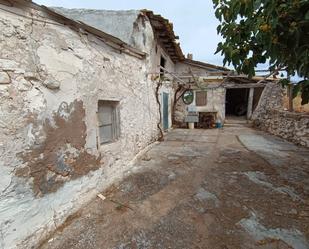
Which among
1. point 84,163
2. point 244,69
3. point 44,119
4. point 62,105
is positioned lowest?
point 84,163

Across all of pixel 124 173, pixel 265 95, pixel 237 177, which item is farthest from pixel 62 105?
pixel 265 95

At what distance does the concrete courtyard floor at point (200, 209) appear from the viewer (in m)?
2.46

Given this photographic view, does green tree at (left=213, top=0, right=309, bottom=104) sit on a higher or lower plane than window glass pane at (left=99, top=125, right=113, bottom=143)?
higher

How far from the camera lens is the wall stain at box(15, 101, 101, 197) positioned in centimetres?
240

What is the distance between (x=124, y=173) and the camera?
454 centimetres

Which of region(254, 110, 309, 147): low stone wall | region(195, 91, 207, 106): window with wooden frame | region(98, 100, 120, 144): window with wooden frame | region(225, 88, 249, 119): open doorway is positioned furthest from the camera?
region(225, 88, 249, 119): open doorway

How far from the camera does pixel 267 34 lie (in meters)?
1.40

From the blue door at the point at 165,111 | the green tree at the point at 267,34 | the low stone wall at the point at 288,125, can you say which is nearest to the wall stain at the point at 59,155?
the green tree at the point at 267,34

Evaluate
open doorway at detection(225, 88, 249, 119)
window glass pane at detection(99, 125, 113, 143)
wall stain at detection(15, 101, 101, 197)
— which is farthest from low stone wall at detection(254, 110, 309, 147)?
wall stain at detection(15, 101, 101, 197)

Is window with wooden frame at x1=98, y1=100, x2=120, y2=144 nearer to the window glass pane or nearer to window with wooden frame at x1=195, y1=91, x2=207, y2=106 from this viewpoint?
the window glass pane

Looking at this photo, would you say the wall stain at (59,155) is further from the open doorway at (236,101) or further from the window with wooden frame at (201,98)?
the open doorway at (236,101)

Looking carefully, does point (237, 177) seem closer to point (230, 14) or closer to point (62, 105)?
point (230, 14)

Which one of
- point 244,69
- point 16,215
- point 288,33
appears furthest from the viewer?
point 16,215

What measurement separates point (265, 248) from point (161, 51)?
823cm
